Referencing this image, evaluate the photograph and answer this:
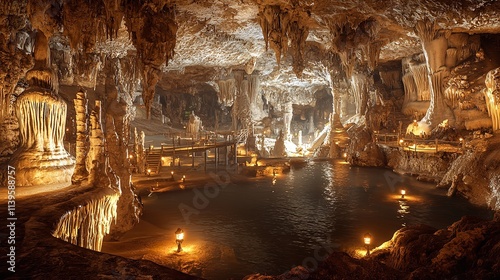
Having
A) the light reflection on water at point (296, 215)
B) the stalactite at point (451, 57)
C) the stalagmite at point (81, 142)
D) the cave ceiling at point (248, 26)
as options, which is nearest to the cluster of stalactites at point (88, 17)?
the cave ceiling at point (248, 26)

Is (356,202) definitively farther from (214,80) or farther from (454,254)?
(214,80)

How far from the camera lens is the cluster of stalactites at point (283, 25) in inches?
655

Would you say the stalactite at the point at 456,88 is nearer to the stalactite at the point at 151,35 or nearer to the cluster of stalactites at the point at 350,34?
the cluster of stalactites at the point at 350,34

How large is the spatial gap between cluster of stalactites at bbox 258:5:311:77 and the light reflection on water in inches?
295

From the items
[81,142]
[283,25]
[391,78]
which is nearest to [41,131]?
[81,142]

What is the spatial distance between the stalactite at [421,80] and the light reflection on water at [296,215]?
1196 centimetres

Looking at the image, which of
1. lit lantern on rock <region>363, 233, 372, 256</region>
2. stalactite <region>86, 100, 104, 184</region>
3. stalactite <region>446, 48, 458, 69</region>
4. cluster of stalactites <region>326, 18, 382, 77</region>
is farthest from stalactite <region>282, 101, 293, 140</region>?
stalactite <region>86, 100, 104, 184</region>

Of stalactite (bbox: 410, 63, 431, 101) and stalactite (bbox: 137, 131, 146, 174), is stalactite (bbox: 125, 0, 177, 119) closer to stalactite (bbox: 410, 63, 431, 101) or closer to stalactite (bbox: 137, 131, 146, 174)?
stalactite (bbox: 137, 131, 146, 174)

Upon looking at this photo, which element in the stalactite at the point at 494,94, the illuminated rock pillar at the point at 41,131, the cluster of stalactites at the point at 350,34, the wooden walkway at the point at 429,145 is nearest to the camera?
the illuminated rock pillar at the point at 41,131

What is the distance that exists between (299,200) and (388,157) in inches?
463

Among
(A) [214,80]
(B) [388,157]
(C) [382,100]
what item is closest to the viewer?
(B) [388,157]

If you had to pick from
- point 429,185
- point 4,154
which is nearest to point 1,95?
point 4,154

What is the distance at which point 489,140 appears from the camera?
15273 mm

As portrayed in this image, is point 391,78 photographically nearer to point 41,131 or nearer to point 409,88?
point 409,88
